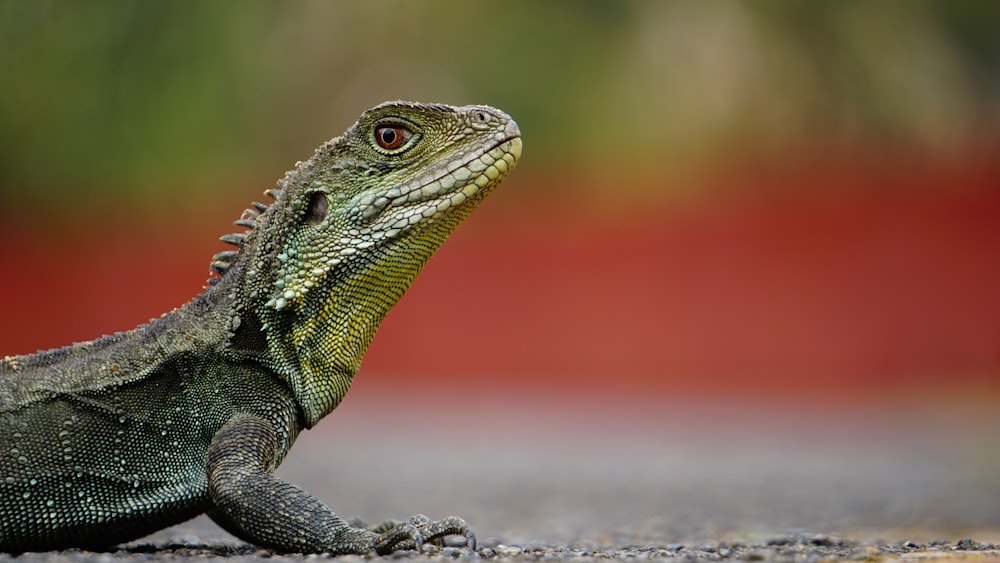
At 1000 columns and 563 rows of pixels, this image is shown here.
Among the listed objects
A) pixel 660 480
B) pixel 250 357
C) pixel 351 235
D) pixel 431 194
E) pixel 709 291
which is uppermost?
pixel 709 291

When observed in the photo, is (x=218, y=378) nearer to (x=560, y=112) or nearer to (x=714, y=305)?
(x=714, y=305)

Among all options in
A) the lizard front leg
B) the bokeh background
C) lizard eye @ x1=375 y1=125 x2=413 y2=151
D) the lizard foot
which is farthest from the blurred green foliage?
the lizard front leg

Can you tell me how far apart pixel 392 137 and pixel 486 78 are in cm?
2484

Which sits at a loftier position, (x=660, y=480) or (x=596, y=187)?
(x=596, y=187)

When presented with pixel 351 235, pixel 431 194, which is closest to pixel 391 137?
pixel 431 194

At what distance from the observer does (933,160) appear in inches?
984

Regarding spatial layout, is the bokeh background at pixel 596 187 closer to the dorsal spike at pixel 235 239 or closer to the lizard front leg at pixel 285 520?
the dorsal spike at pixel 235 239

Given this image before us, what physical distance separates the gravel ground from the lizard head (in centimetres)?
99

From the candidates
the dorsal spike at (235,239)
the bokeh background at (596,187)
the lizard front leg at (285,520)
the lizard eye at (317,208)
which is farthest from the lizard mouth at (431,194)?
the bokeh background at (596,187)

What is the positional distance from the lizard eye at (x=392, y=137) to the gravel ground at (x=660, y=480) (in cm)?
196

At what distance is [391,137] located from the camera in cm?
566

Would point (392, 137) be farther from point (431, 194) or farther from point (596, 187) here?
point (596, 187)

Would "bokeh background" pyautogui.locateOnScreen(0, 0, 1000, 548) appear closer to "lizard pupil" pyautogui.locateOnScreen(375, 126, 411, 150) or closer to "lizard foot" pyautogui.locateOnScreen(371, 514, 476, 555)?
"lizard pupil" pyautogui.locateOnScreen(375, 126, 411, 150)

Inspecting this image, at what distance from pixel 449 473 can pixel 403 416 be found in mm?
8630
